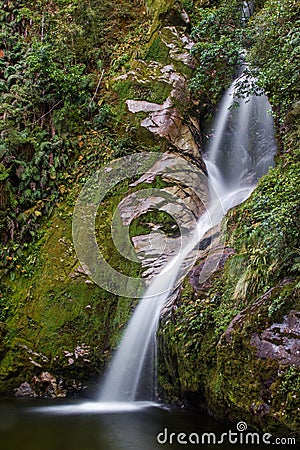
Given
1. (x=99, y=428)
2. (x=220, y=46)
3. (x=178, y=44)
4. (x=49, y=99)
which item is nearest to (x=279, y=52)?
(x=220, y=46)

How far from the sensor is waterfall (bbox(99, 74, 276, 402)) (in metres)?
7.25

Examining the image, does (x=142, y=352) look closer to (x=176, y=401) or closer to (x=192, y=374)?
(x=176, y=401)

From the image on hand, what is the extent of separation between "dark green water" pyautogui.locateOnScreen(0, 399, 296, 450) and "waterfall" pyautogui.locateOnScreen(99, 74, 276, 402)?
650 millimetres

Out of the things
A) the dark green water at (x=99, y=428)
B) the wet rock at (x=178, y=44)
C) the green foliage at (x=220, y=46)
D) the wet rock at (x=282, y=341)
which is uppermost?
the wet rock at (x=178, y=44)

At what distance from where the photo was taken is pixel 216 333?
5922 millimetres

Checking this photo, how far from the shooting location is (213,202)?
383 inches

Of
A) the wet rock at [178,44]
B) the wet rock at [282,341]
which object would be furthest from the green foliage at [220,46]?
the wet rock at [282,341]

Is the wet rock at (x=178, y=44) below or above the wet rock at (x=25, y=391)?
above

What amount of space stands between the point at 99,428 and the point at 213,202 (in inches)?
225

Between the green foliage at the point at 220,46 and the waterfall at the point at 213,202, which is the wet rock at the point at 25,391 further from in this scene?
the green foliage at the point at 220,46

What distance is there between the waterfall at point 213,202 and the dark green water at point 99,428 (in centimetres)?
65

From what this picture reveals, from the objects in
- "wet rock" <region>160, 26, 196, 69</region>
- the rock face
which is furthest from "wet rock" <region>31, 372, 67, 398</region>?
"wet rock" <region>160, 26, 196, 69</region>

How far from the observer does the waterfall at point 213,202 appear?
725cm

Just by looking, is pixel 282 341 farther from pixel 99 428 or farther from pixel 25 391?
pixel 25 391
